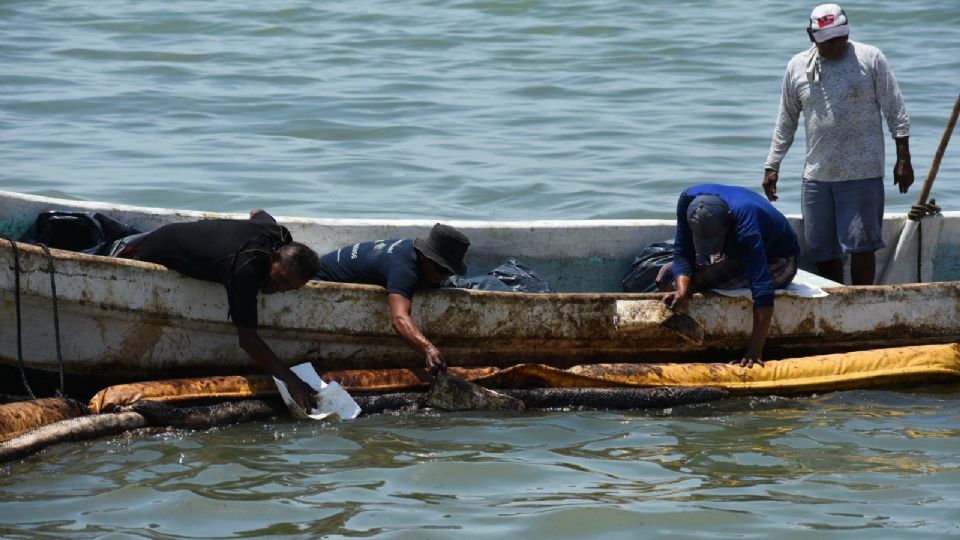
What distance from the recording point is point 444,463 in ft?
21.0

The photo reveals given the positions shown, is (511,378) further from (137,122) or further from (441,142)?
(137,122)

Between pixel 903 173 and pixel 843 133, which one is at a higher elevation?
pixel 843 133

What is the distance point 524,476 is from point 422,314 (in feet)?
4.04

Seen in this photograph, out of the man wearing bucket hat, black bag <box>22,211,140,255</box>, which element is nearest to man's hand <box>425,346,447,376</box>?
the man wearing bucket hat

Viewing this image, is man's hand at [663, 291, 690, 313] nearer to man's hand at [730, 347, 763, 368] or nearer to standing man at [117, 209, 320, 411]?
man's hand at [730, 347, 763, 368]

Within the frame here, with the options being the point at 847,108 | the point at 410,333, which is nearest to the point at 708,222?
the point at 847,108

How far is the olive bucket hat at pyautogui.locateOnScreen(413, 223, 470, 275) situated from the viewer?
7016mm

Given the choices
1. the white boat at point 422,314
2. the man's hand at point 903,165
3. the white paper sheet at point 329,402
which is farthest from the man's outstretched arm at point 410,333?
the man's hand at point 903,165

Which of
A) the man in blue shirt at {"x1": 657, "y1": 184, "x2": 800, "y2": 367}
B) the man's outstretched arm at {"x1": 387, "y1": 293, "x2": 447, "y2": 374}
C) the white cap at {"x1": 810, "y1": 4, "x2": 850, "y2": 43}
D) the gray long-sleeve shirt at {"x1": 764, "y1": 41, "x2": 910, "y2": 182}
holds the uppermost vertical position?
the white cap at {"x1": 810, "y1": 4, "x2": 850, "y2": 43}

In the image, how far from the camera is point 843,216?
818 centimetres

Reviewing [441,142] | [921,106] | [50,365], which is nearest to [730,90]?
[921,106]

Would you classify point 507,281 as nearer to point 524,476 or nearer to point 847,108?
point 524,476

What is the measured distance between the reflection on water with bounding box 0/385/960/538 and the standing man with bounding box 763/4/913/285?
133 cm

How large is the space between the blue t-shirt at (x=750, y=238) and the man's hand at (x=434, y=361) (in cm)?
142
